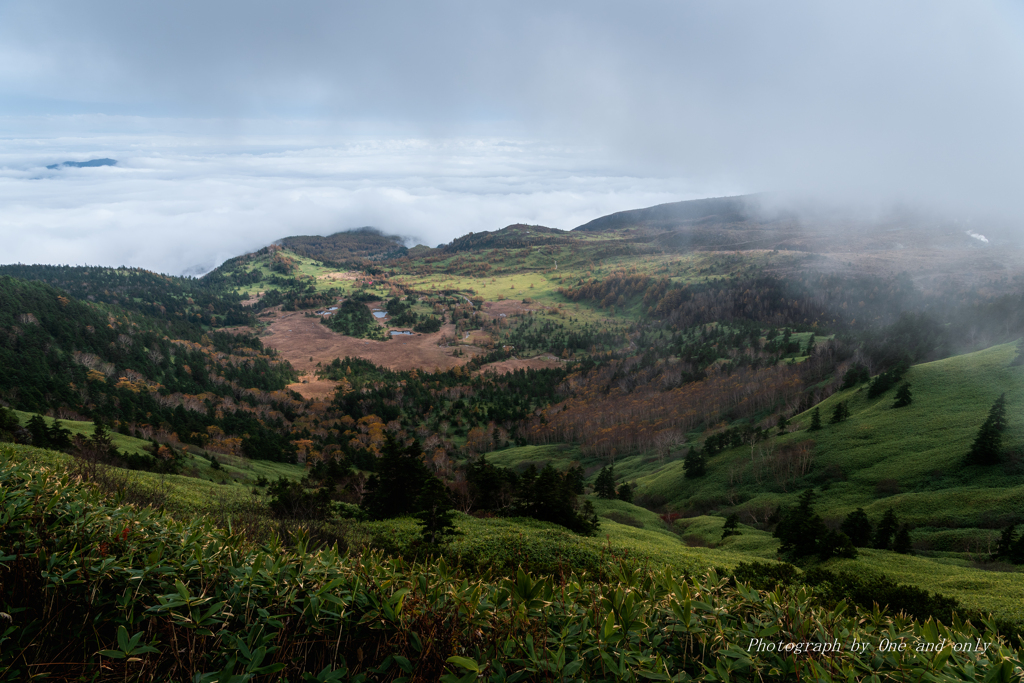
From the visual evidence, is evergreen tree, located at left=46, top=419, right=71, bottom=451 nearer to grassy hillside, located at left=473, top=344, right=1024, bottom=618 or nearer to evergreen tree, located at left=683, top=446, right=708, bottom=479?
grassy hillside, located at left=473, top=344, right=1024, bottom=618

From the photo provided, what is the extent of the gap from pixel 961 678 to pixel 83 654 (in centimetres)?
668

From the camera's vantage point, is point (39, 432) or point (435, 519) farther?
point (39, 432)

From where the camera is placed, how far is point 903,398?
216 feet

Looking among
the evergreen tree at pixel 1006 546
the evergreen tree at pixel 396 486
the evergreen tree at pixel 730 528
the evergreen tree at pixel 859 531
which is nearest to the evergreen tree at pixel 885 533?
the evergreen tree at pixel 859 531

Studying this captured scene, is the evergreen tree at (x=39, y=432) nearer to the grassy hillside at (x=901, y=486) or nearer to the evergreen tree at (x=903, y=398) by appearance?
the grassy hillside at (x=901, y=486)

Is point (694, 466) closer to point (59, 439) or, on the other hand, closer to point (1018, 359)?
point (1018, 359)

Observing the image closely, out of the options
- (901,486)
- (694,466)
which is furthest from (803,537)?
(694,466)

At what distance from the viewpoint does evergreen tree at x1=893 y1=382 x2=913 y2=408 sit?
6575cm

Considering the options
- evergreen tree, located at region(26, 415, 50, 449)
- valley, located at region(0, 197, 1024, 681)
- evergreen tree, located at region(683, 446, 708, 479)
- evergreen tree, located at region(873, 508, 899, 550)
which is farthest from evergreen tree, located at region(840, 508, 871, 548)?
evergreen tree, located at region(26, 415, 50, 449)

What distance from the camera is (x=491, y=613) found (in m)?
3.79

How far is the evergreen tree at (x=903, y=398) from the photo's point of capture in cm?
6575

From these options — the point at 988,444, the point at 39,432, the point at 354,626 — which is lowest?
the point at 988,444

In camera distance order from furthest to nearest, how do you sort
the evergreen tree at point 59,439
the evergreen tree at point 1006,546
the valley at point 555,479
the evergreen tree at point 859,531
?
the evergreen tree at point 859,531 → the evergreen tree at point 59,439 → the evergreen tree at point 1006,546 → the valley at point 555,479

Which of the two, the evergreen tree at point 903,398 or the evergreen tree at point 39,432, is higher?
the evergreen tree at point 39,432
